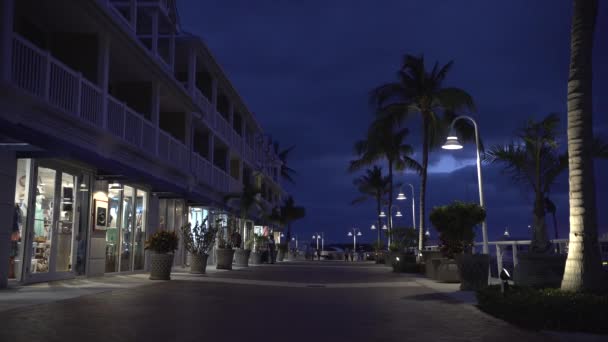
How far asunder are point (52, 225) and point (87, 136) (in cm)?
237

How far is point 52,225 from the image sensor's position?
1449cm

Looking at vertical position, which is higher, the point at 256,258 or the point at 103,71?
the point at 103,71

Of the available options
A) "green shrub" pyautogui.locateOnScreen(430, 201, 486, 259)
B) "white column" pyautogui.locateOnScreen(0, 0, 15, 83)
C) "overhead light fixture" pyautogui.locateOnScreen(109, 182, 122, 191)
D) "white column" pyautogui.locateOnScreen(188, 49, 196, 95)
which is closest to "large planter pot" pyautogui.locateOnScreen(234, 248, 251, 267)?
"white column" pyautogui.locateOnScreen(188, 49, 196, 95)

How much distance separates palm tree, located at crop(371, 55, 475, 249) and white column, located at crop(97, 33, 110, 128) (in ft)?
41.4

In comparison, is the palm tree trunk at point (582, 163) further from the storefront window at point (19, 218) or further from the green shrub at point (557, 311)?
the storefront window at point (19, 218)

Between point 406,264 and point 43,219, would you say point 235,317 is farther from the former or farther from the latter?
point 406,264

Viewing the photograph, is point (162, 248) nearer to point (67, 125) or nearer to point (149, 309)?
point (67, 125)

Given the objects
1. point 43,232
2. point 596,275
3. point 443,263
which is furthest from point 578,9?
point 43,232

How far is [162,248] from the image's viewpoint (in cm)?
1686

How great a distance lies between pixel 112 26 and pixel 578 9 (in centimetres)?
1119

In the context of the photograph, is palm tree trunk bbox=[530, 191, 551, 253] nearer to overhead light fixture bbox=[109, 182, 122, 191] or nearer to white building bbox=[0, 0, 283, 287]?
white building bbox=[0, 0, 283, 287]

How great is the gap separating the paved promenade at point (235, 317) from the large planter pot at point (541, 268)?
1.31 m

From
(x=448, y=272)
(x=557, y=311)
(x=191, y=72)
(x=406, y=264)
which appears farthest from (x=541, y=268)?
(x=191, y=72)

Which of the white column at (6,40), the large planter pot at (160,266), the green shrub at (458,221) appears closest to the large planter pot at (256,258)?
the large planter pot at (160,266)
